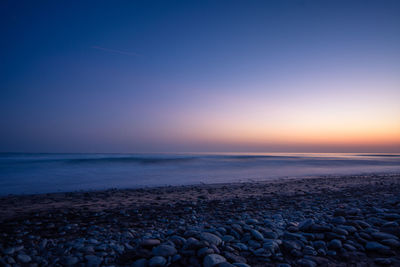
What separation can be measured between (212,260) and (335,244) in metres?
1.86

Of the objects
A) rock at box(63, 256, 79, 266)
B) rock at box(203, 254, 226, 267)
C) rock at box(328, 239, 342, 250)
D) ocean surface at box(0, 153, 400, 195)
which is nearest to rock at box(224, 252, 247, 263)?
rock at box(203, 254, 226, 267)

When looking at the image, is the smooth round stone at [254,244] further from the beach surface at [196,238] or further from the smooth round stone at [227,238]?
the smooth round stone at [227,238]

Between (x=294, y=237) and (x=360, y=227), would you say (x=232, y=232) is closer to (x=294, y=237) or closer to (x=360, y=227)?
(x=294, y=237)

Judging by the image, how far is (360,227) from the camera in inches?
144

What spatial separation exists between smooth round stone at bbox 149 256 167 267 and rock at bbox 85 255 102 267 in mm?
684

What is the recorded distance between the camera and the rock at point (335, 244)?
3068 millimetres

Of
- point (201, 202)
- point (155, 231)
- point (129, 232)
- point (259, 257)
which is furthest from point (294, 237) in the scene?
point (201, 202)

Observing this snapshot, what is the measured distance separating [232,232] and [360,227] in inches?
85.2

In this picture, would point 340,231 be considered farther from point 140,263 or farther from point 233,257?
point 140,263

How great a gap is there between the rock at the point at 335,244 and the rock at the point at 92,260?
10.4 feet

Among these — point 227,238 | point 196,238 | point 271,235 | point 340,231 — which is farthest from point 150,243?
point 340,231

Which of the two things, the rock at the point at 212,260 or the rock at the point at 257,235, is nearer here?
the rock at the point at 212,260

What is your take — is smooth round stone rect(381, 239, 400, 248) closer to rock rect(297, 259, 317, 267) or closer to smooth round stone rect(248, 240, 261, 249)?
rock rect(297, 259, 317, 267)

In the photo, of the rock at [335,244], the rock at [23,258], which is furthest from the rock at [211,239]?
the rock at [23,258]
